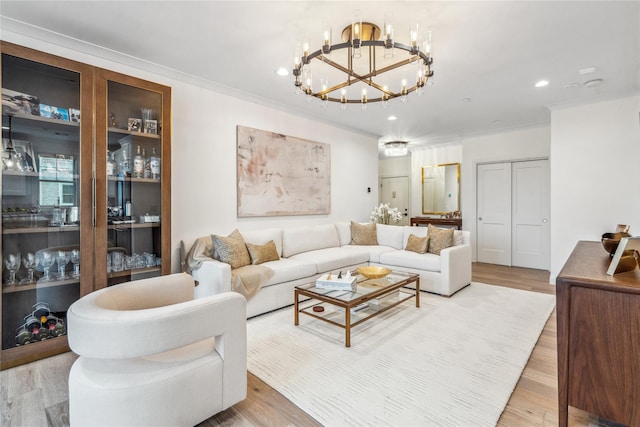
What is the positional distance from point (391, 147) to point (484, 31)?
12.0 feet

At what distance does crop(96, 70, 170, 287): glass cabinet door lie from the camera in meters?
2.52

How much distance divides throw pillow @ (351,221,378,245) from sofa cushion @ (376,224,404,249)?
10cm

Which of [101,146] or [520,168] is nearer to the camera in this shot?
[101,146]

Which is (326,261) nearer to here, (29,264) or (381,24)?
(381,24)

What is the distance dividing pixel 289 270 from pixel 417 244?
2.05 meters

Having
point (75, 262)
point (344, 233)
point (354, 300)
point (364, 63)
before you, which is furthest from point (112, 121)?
point (344, 233)

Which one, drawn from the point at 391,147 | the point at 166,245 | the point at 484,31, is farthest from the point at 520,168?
the point at 166,245

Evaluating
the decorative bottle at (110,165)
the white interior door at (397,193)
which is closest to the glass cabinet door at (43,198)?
the decorative bottle at (110,165)

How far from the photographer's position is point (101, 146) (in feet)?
8.21

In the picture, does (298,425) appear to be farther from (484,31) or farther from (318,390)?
(484,31)

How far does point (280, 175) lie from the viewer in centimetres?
442

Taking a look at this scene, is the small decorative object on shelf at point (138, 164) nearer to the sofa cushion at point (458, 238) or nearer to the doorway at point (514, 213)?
the sofa cushion at point (458, 238)

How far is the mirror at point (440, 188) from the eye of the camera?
6688 mm

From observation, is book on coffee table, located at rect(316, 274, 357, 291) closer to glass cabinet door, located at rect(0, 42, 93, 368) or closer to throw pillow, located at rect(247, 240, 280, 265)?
throw pillow, located at rect(247, 240, 280, 265)
